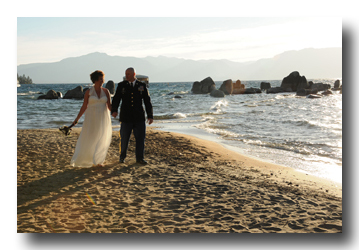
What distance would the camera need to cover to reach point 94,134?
6512 mm

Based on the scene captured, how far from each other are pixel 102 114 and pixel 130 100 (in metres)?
0.66

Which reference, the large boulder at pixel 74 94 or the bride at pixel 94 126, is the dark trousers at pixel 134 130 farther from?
the large boulder at pixel 74 94

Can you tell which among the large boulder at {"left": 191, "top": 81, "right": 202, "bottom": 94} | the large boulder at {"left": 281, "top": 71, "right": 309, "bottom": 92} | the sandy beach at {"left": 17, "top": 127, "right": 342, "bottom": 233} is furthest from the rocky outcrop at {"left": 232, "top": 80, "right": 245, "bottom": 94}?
the sandy beach at {"left": 17, "top": 127, "right": 342, "bottom": 233}

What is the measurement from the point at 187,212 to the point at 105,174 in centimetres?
241

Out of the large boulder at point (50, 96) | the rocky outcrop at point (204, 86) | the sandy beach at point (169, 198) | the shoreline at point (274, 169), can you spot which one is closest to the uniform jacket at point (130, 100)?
the sandy beach at point (169, 198)

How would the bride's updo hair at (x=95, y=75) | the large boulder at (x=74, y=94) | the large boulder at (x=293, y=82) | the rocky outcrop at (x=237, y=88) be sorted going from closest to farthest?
the bride's updo hair at (x=95, y=75)
the large boulder at (x=74, y=94)
the large boulder at (x=293, y=82)
the rocky outcrop at (x=237, y=88)

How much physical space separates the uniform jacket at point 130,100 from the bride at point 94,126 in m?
0.23

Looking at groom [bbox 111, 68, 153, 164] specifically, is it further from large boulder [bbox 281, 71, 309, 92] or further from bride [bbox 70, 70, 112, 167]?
large boulder [bbox 281, 71, 309, 92]

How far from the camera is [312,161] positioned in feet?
30.4

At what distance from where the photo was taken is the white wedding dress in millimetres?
6434

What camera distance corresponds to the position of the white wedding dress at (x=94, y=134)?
643 centimetres

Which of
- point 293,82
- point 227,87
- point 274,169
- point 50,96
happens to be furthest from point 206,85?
point 274,169

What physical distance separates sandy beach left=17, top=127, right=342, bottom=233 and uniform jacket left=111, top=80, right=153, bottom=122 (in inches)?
46.5
